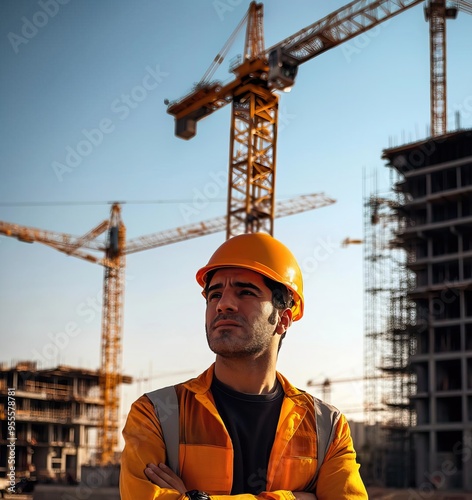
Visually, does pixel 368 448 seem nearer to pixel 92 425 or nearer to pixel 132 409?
pixel 92 425

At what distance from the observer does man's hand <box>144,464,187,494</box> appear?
144 inches

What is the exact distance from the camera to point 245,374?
4.00 m

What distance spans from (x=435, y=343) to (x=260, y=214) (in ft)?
81.4

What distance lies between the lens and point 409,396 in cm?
6056

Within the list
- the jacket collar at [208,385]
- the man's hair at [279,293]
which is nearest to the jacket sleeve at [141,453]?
the jacket collar at [208,385]

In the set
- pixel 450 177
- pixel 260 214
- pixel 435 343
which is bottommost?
pixel 435 343

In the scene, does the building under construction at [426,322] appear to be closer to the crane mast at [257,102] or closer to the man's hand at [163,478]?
the crane mast at [257,102]

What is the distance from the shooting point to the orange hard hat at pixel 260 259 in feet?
13.1

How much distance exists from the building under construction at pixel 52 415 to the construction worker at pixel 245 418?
265 feet

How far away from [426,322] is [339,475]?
5818 centimetres

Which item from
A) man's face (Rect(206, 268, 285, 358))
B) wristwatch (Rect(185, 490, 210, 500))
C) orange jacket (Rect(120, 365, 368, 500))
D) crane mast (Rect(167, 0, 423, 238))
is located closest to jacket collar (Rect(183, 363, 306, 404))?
orange jacket (Rect(120, 365, 368, 500))

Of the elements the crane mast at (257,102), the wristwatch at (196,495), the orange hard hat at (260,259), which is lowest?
the wristwatch at (196,495)

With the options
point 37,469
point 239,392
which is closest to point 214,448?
point 239,392

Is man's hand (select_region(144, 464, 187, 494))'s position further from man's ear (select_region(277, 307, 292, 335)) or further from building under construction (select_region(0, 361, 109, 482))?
building under construction (select_region(0, 361, 109, 482))
